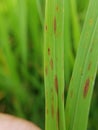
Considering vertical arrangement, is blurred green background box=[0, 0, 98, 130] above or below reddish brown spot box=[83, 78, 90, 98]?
below

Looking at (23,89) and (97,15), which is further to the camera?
(23,89)

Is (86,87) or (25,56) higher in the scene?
(86,87)

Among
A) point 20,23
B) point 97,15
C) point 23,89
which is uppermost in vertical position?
point 97,15

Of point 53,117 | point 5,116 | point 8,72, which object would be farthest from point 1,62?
point 53,117

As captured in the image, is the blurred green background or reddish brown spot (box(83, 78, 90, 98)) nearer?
reddish brown spot (box(83, 78, 90, 98))

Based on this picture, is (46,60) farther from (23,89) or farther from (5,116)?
(23,89)

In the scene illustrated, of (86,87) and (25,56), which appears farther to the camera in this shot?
(25,56)

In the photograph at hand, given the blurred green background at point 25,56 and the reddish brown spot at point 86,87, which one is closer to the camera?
the reddish brown spot at point 86,87

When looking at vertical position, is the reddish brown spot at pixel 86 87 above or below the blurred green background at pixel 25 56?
above
